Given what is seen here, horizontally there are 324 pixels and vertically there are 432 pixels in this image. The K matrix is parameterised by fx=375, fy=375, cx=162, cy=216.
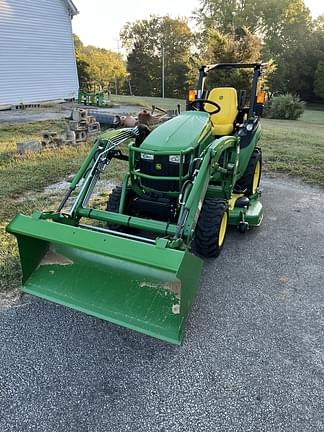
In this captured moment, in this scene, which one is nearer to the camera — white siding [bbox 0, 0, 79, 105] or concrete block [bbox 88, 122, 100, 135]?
concrete block [bbox 88, 122, 100, 135]

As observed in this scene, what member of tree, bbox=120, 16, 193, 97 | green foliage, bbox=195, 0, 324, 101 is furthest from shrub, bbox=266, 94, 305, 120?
tree, bbox=120, 16, 193, 97

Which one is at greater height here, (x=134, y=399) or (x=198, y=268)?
(x=198, y=268)

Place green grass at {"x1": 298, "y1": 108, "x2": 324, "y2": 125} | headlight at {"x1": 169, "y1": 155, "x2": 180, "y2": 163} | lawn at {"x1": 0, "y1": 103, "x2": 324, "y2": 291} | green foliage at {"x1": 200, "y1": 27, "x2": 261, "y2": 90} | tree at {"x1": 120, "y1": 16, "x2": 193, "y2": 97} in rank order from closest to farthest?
headlight at {"x1": 169, "y1": 155, "x2": 180, "y2": 163}, lawn at {"x1": 0, "y1": 103, "x2": 324, "y2": 291}, green foliage at {"x1": 200, "y1": 27, "x2": 261, "y2": 90}, green grass at {"x1": 298, "y1": 108, "x2": 324, "y2": 125}, tree at {"x1": 120, "y1": 16, "x2": 193, "y2": 97}

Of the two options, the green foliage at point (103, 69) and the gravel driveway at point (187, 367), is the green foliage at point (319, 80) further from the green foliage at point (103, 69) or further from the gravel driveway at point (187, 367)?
the gravel driveway at point (187, 367)

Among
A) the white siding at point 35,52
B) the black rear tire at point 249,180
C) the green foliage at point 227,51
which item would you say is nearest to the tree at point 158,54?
the green foliage at point 227,51

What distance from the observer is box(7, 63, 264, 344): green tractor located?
2278 millimetres

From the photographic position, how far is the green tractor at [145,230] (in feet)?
7.47

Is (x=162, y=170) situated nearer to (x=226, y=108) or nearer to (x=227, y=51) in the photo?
(x=226, y=108)

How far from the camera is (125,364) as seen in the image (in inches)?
87.2

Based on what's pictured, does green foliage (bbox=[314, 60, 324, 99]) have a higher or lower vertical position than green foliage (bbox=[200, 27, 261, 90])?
lower

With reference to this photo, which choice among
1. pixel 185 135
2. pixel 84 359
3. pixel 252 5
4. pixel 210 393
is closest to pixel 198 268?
pixel 210 393

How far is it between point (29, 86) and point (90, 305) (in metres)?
14.6

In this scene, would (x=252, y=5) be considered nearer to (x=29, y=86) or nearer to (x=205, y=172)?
(x=29, y=86)

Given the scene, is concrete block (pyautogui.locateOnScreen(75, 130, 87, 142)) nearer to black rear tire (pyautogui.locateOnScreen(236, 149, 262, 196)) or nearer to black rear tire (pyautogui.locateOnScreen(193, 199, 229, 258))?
black rear tire (pyautogui.locateOnScreen(236, 149, 262, 196))
